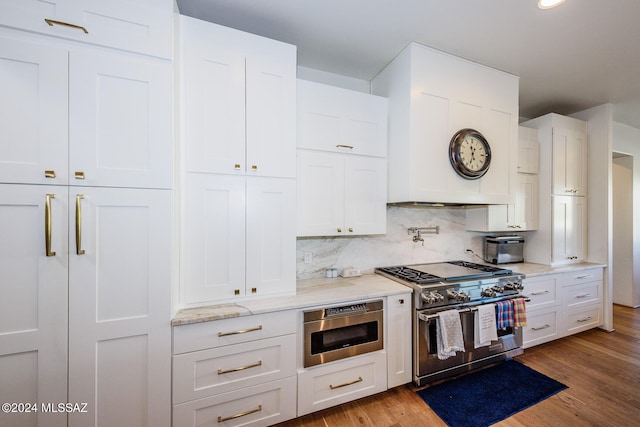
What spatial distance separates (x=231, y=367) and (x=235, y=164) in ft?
4.28

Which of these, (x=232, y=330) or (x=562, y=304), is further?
(x=562, y=304)

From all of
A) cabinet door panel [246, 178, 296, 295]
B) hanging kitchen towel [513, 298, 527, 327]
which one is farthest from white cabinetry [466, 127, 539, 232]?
cabinet door panel [246, 178, 296, 295]

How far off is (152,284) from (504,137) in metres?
3.24

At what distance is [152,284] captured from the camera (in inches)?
55.2

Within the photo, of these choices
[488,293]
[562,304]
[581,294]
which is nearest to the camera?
[488,293]

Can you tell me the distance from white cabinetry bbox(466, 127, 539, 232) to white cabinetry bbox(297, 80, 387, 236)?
55.3 inches

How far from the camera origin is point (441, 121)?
224cm

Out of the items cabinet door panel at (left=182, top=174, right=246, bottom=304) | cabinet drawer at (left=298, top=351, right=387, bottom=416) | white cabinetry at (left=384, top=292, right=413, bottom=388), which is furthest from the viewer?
white cabinetry at (left=384, top=292, right=413, bottom=388)

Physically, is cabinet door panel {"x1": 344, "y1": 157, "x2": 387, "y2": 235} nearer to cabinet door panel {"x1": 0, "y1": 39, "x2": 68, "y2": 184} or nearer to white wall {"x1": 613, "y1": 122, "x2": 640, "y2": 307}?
cabinet door panel {"x1": 0, "y1": 39, "x2": 68, "y2": 184}

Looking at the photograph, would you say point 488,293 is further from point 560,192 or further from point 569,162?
point 569,162

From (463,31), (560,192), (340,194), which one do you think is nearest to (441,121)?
(463,31)

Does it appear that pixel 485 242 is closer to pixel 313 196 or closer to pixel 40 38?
pixel 313 196

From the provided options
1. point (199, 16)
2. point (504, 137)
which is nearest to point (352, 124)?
point (199, 16)

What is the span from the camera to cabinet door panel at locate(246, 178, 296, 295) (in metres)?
1.74
